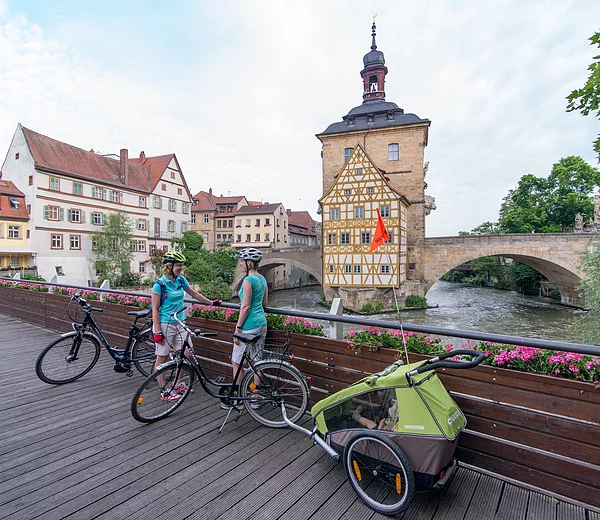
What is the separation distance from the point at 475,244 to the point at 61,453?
29604 millimetres

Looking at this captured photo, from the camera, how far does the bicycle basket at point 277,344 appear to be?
3307 millimetres

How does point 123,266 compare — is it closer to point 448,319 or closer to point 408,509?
point 448,319


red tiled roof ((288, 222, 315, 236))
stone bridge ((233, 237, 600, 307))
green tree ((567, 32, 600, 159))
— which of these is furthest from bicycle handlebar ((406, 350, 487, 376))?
red tiled roof ((288, 222, 315, 236))

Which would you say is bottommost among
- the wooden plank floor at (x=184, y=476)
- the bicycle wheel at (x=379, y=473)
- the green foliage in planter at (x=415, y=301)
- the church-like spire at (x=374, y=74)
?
the green foliage in planter at (x=415, y=301)

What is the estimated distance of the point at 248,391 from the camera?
327cm

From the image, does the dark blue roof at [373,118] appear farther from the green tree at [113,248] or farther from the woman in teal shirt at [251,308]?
the woman in teal shirt at [251,308]

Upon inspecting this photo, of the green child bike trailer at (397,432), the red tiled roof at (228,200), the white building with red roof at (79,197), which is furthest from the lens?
the red tiled roof at (228,200)

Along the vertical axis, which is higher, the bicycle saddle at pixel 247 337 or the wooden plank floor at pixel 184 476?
the bicycle saddle at pixel 247 337

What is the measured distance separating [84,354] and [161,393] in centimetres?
173

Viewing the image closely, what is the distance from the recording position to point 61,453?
2.77m

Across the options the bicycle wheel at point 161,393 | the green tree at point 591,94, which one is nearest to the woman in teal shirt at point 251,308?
the bicycle wheel at point 161,393

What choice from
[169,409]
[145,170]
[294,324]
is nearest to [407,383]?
[294,324]

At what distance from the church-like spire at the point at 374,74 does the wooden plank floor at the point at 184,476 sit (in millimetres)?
34797

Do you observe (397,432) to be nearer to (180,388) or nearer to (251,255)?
(251,255)
